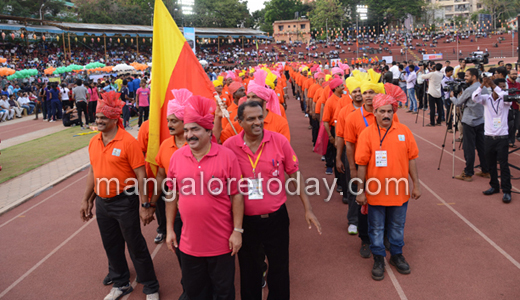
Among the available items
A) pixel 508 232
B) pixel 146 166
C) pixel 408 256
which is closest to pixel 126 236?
pixel 146 166

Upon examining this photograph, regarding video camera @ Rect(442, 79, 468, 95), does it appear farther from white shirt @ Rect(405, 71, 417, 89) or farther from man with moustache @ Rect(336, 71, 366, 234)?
white shirt @ Rect(405, 71, 417, 89)

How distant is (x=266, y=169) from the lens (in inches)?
132

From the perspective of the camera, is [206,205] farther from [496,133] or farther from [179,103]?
[496,133]

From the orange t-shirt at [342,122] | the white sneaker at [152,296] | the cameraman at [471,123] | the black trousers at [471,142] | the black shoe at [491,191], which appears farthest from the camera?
the black trousers at [471,142]

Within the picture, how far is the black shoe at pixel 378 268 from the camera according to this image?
14.6 feet

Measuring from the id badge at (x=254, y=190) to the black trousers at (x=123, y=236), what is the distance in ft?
4.99

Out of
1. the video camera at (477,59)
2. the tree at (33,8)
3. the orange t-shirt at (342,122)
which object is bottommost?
the orange t-shirt at (342,122)

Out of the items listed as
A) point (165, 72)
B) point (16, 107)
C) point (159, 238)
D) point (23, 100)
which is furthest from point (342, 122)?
point (23, 100)

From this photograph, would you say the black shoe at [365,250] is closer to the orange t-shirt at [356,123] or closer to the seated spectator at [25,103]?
the orange t-shirt at [356,123]

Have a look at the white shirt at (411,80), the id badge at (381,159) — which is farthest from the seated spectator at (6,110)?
the id badge at (381,159)

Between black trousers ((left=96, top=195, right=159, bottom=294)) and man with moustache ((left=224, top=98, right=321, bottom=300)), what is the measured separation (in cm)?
126

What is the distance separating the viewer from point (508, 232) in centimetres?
542

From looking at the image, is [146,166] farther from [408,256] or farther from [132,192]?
[408,256]

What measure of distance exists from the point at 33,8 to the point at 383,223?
73024 mm
